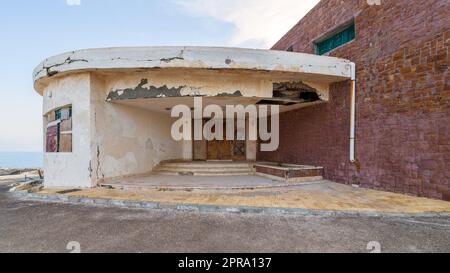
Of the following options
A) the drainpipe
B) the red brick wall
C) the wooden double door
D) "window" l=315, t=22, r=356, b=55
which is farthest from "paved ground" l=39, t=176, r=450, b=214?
the wooden double door

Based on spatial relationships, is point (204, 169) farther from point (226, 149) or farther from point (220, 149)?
point (226, 149)

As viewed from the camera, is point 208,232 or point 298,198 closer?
point 208,232

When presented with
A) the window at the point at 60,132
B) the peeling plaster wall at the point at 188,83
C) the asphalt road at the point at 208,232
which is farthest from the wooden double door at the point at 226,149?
the asphalt road at the point at 208,232

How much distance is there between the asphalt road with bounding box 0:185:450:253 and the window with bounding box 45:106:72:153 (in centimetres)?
272

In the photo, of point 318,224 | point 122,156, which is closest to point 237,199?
point 318,224

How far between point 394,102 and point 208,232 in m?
6.10

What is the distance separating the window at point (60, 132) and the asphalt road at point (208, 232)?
272cm

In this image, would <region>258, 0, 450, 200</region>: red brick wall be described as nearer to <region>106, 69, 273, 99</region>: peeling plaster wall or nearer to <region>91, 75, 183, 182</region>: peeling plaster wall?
<region>106, 69, 273, 99</region>: peeling plaster wall

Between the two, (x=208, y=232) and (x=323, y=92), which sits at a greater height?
(x=323, y=92)

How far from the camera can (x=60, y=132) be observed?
23.4 ft

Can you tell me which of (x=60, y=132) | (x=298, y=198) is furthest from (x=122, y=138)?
(x=298, y=198)

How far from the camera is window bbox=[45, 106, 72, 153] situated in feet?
22.8

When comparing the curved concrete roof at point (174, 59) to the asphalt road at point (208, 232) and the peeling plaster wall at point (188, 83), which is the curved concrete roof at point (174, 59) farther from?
the asphalt road at point (208, 232)

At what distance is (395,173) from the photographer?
19.7 ft
